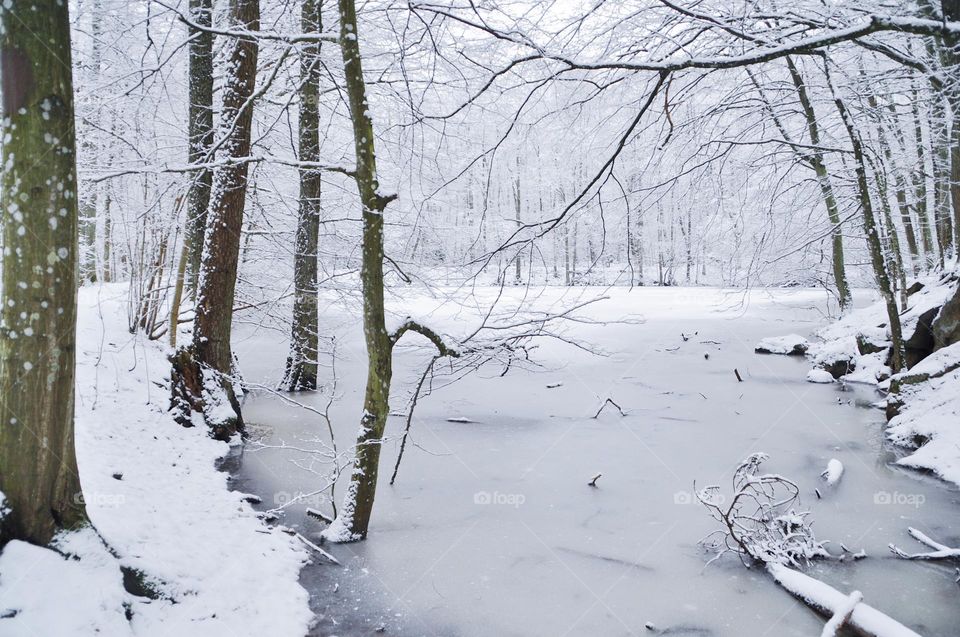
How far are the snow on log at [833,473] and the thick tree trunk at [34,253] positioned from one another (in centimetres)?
741

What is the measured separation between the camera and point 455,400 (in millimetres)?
11516

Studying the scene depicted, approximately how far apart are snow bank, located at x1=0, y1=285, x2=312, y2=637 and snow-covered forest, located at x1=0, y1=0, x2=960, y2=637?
2cm

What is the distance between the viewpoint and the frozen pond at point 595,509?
174 inches

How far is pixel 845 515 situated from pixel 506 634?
4.02 metres

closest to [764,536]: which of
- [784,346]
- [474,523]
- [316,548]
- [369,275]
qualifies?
[474,523]

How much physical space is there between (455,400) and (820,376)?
7808 millimetres

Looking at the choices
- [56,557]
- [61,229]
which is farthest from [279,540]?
[61,229]

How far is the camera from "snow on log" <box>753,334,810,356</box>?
16375 millimetres

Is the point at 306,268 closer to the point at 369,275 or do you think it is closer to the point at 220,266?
the point at 220,266

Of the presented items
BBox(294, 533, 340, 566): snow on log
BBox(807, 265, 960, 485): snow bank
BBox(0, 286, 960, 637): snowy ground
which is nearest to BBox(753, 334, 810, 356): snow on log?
BBox(807, 265, 960, 485): snow bank

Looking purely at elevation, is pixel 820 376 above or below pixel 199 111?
below

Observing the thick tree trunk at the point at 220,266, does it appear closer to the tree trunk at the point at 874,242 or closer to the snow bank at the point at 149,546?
the snow bank at the point at 149,546

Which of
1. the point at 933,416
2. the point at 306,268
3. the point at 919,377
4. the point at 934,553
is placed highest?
the point at 306,268

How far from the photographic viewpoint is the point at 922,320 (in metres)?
10.3
